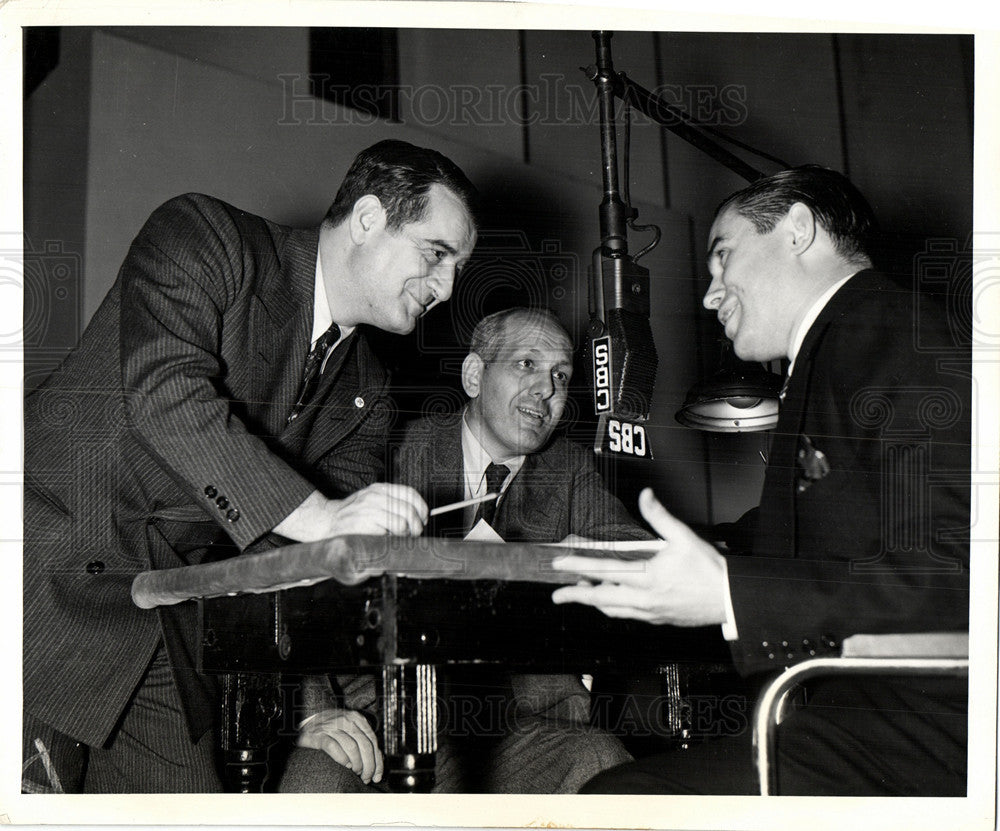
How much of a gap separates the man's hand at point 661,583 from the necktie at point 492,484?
44 centimetres

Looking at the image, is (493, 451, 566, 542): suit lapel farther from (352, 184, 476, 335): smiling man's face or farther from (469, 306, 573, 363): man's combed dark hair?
(352, 184, 476, 335): smiling man's face

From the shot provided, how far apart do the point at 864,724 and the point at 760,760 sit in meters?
0.17

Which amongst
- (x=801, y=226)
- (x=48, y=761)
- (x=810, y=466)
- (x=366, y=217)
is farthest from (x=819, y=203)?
(x=48, y=761)

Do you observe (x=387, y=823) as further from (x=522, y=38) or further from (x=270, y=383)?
(x=522, y=38)

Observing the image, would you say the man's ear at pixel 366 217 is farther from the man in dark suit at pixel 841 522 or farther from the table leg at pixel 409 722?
the table leg at pixel 409 722

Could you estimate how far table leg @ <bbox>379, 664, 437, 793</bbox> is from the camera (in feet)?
4.52

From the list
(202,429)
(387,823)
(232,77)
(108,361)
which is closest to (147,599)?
(202,429)

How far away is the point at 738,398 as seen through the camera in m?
1.95

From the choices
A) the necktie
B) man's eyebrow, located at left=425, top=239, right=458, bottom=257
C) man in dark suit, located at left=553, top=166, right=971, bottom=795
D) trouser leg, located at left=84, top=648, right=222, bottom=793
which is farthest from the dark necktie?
man in dark suit, located at left=553, top=166, right=971, bottom=795

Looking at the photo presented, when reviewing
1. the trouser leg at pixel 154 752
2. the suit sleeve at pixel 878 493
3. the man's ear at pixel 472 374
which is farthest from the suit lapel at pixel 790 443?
the trouser leg at pixel 154 752

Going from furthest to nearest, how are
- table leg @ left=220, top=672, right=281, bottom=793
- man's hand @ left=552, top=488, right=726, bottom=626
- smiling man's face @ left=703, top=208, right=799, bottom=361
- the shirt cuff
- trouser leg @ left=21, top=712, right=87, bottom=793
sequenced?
smiling man's face @ left=703, top=208, right=799, bottom=361 → trouser leg @ left=21, top=712, right=87, bottom=793 → table leg @ left=220, top=672, right=281, bottom=793 → the shirt cuff → man's hand @ left=552, top=488, right=726, bottom=626

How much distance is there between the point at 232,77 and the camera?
1.92 meters

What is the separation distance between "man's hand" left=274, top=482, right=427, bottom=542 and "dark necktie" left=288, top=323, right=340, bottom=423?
291mm

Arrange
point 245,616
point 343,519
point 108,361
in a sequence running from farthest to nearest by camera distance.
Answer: point 108,361 → point 343,519 → point 245,616
